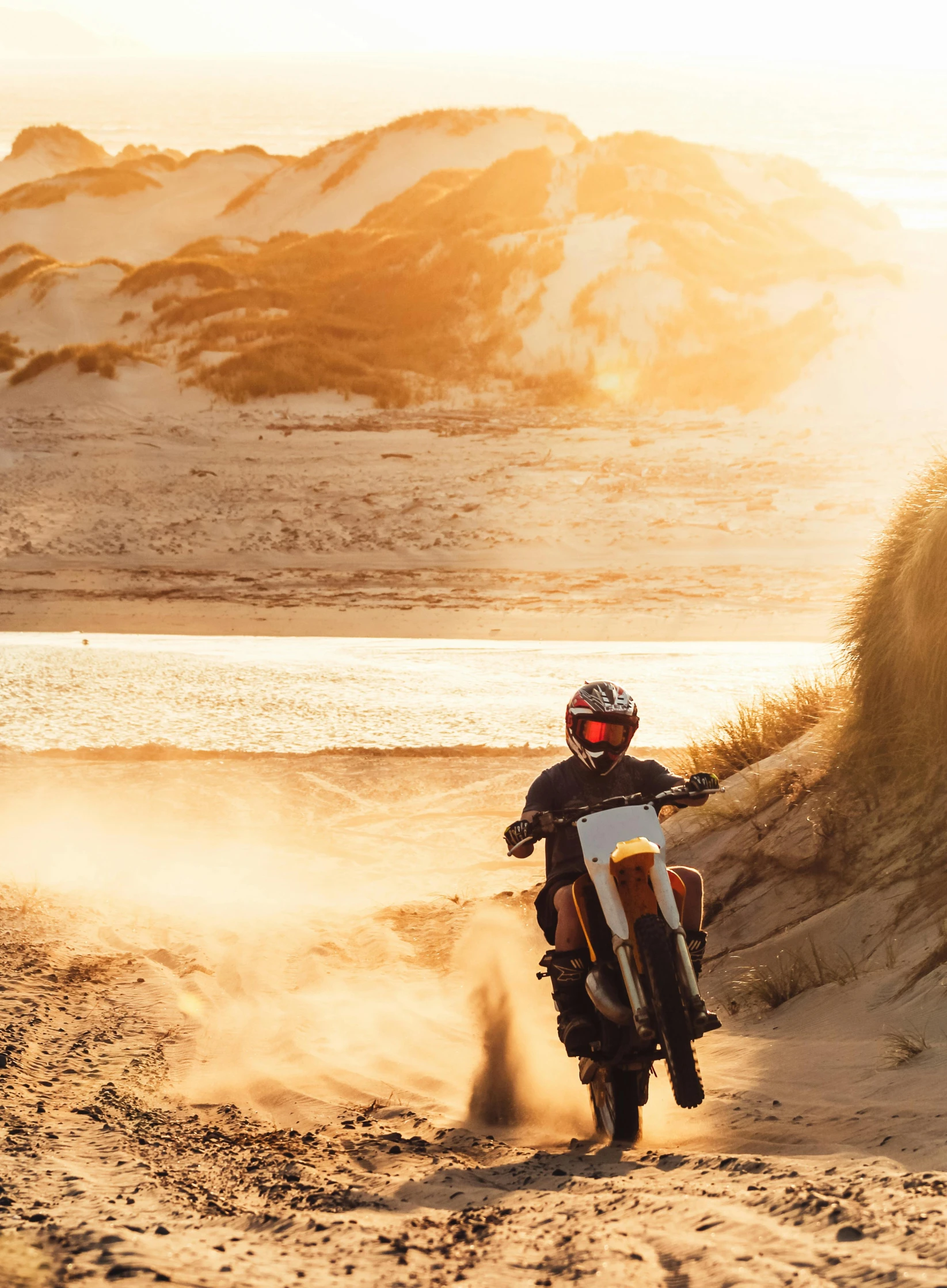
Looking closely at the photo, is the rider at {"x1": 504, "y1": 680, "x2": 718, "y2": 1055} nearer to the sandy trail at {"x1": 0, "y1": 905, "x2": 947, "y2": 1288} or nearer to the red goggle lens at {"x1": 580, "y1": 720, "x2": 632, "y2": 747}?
the red goggle lens at {"x1": 580, "y1": 720, "x2": 632, "y2": 747}

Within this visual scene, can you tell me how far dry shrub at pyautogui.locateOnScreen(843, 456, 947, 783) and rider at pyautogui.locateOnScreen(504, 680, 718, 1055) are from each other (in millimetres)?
2423

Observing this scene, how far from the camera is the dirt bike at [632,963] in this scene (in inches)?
175

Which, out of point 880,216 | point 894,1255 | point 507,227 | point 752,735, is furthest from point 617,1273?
point 880,216

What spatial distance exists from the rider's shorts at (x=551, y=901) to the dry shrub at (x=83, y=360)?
31.8m

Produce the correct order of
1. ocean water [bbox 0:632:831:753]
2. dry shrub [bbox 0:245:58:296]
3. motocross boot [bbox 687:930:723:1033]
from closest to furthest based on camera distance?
1. motocross boot [bbox 687:930:723:1033]
2. ocean water [bbox 0:632:831:753]
3. dry shrub [bbox 0:245:58:296]

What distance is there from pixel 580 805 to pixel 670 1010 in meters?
0.88

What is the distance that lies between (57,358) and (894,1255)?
3530cm

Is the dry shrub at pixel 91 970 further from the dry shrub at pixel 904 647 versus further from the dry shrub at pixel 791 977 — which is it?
the dry shrub at pixel 904 647

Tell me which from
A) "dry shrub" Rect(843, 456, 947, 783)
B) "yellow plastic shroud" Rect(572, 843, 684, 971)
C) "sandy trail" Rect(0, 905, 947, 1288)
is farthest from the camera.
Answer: "dry shrub" Rect(843, 456, 947, 783)

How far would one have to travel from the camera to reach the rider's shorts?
16.5 ft

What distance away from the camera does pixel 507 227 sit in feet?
144

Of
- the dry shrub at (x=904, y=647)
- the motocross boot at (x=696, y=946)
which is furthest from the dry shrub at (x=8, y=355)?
the motocross boot at (x=696, y=946)

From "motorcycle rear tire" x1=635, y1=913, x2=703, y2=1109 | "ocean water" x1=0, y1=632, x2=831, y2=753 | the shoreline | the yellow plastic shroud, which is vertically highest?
the shoreline

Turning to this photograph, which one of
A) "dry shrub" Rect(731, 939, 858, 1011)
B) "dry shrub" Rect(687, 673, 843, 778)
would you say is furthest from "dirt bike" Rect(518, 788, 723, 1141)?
"dry shrub" Rect(687, 673, 843, 778)
